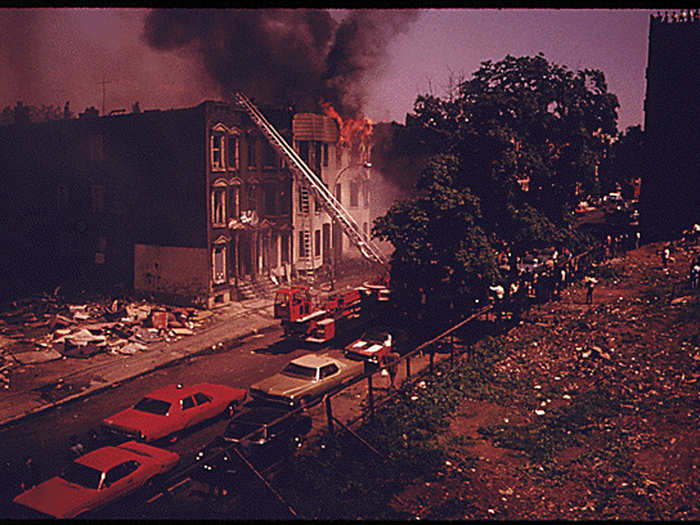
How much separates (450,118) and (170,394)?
55.0 feet

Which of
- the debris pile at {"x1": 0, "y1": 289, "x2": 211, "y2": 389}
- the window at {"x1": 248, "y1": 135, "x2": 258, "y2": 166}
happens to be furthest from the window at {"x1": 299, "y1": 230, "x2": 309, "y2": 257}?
the debris pile at {"x1": 0, "y1": 289, "x2": 211, "y2": 389}

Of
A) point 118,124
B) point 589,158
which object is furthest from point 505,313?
point 118,124

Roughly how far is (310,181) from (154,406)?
22.5 meters

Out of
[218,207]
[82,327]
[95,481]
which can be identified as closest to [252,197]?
[218,207]

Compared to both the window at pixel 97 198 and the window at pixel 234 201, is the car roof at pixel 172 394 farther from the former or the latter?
the window at pixel 97 198

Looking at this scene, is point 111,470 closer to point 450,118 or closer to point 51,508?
point 51,508

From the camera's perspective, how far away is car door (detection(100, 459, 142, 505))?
41.9ft

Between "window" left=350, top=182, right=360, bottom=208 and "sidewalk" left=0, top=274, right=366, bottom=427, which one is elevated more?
"window" left=350, top=182, right=360, bottom=208

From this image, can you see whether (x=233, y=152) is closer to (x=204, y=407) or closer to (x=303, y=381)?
(x=303, y=381)

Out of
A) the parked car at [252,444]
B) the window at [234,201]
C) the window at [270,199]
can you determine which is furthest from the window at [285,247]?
the parked car at [252,444]

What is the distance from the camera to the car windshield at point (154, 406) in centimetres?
1694

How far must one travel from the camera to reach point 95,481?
506 inches

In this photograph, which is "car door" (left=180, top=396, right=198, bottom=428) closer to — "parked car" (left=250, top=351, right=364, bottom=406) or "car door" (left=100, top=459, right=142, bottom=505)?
"parked car" (left=250, top=351, right=364, bottom=406)

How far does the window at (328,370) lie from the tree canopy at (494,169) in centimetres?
577
